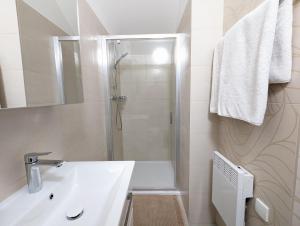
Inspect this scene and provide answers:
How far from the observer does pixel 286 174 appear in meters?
0.71

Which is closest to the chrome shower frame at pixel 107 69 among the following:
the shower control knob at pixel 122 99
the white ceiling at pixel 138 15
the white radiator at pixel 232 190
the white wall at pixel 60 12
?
the white ceiling at pixel 138 15

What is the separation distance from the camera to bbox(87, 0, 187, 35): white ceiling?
1913 mm

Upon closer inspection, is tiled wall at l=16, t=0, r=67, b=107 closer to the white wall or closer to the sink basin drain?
the white wall

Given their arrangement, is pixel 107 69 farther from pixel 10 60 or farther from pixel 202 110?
pixel 10 60

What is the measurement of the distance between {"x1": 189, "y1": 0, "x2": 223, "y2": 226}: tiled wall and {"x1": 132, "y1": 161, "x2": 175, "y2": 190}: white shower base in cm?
63

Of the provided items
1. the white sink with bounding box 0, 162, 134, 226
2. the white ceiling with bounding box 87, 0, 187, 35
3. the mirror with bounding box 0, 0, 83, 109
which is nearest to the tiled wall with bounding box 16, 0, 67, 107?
the mirror with bounding box 0, 0, 83, 109

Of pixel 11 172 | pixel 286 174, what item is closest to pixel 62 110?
pixel 11 172

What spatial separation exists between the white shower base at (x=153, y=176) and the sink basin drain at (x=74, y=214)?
146 cm

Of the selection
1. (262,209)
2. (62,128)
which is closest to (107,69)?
(62,128)

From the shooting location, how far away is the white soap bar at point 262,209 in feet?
2.73

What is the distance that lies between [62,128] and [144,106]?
5.26 feet

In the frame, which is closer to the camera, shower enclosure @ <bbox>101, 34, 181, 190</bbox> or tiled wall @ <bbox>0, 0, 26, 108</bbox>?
tiled wall @ <bbox>0, 0, 26, 108</bbox>

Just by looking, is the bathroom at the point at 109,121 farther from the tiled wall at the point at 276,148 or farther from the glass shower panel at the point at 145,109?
the glass shower panel at the point at 145,109

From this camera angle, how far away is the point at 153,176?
234 centimetres
